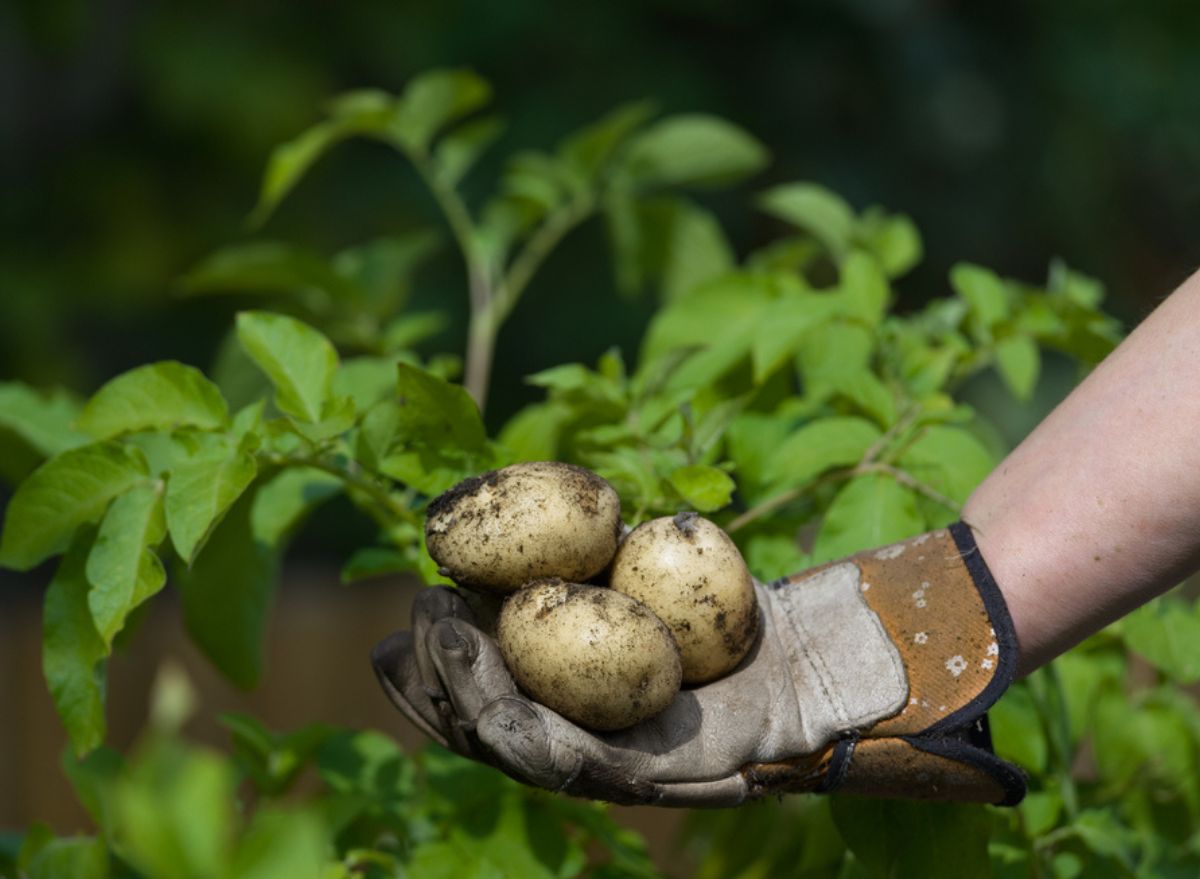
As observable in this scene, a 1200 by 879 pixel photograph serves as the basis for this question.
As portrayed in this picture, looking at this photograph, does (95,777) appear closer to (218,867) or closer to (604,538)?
(604,538)

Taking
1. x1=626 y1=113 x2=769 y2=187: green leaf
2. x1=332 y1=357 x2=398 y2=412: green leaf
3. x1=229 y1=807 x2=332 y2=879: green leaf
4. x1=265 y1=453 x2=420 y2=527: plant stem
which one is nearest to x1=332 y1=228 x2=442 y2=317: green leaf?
x1=332 y1=357 x2=398 y2=412: green leaf

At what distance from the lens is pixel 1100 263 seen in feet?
17.3

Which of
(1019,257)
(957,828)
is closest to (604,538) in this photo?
(957,828)

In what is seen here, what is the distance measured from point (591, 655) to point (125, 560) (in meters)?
0.45

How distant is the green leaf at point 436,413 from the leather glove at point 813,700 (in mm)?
171

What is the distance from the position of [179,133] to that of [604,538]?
4.19 m

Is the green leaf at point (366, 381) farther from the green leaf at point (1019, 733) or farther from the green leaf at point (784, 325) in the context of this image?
the green leaf at point (1019, 733)

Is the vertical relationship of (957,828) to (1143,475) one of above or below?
below

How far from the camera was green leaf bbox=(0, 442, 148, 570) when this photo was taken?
Answer: 1.22 metres

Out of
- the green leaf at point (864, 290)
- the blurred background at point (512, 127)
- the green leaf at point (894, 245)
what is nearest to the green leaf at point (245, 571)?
the green leaf at point (864, 290)

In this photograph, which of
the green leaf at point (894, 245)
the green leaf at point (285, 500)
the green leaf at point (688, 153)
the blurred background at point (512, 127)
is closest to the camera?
the green leaf at point (285, 500)

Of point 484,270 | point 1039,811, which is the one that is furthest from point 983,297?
point 484,270

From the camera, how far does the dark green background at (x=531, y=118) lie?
4.66m

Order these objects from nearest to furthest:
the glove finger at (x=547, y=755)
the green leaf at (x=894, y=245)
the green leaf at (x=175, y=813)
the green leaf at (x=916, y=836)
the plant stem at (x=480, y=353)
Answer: the green leaf at (x=175, y=813) → the glove finger at (x=547, y=755) → the green leaf at (x=916, y=836) → the plant stem at (x=480, y=353) → the green leaf at (x=894, y=245)
